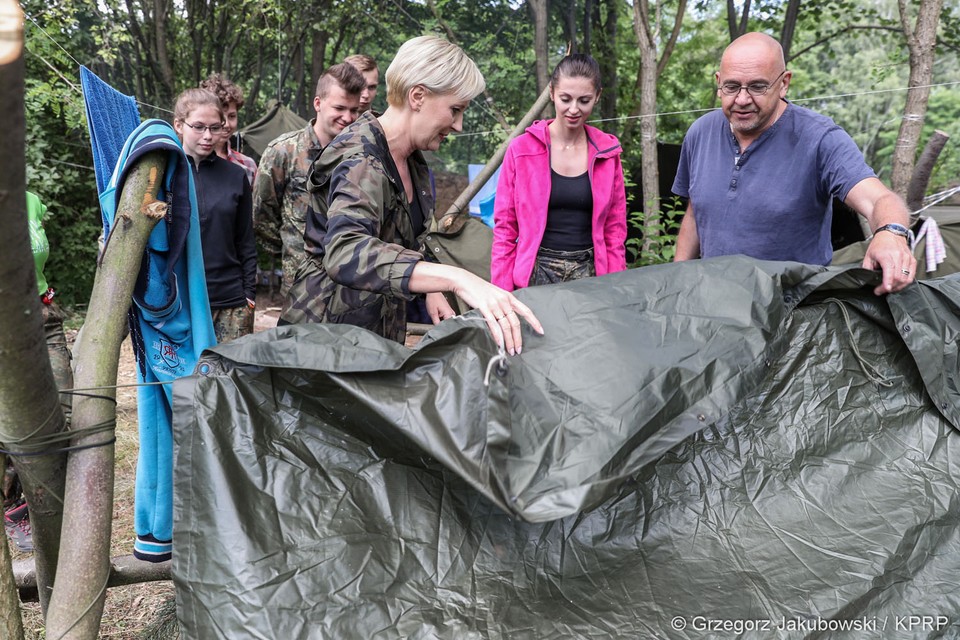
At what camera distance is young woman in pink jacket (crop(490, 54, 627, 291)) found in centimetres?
314

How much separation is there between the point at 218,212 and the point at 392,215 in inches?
58.9

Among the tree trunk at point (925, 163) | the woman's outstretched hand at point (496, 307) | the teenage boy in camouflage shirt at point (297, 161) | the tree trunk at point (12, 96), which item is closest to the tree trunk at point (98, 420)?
the tree trunk at point (12, 96)

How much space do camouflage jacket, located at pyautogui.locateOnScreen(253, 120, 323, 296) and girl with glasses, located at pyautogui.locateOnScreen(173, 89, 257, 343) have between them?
0.11m

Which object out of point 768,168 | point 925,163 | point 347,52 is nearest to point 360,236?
point 768,168

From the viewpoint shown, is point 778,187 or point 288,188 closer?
point 778,187

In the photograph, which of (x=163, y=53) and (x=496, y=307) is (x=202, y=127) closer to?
(x=496, y=307)

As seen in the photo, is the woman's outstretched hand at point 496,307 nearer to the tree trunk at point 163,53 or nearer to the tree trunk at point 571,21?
the tree trunk at point 571,21

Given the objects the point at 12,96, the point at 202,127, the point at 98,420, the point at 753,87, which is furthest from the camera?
the point at 202,127

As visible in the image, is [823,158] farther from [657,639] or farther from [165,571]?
[165,571]

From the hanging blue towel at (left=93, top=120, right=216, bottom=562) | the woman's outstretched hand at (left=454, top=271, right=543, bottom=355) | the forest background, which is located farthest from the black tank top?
the forest background

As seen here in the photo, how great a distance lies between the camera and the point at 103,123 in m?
2.00

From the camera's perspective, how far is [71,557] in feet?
4.91

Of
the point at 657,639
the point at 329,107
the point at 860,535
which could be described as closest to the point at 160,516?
the point at 657,639

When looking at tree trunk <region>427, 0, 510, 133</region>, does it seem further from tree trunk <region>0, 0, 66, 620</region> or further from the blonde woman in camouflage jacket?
tree trunk <region>0, 0, 66, 620</region>
